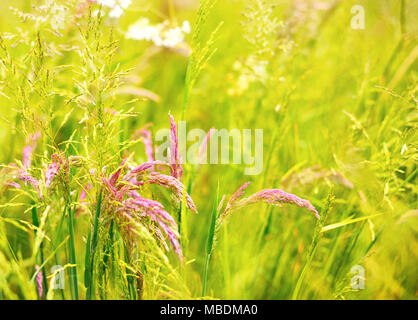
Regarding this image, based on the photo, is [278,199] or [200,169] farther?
[200,169]

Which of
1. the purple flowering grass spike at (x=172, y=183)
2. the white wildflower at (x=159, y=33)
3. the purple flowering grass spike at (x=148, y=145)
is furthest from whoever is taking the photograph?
the white wildflower at (x=159, y=33)

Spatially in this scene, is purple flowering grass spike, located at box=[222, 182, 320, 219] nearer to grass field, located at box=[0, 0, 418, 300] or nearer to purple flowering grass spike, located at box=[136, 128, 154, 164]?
grass field, located at box=[0, 0, 418, 300]

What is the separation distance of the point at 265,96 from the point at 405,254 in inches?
25.1

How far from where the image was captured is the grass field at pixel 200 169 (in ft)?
2.45

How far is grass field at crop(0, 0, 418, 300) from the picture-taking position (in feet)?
2.45

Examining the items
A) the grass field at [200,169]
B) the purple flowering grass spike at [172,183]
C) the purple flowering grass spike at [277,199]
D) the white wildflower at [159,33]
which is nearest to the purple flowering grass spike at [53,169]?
the grass field at [200,169]

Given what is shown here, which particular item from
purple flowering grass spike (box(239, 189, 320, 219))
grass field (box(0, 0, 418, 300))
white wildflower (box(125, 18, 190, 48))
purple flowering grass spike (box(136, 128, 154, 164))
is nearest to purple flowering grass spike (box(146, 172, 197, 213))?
grass field (box(0, 0, 418, 300))

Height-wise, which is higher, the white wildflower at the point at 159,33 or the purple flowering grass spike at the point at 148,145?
the white wildflower at the point at 159,33

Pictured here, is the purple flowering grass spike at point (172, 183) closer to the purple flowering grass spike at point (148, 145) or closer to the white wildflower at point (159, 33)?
the purple flowering grass spike at point (148, 145)

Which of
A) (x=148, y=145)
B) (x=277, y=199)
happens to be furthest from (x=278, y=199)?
(x=148, y=145)

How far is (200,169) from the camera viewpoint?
4.09 feet

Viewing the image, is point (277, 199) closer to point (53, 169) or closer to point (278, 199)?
point (278, 199)
